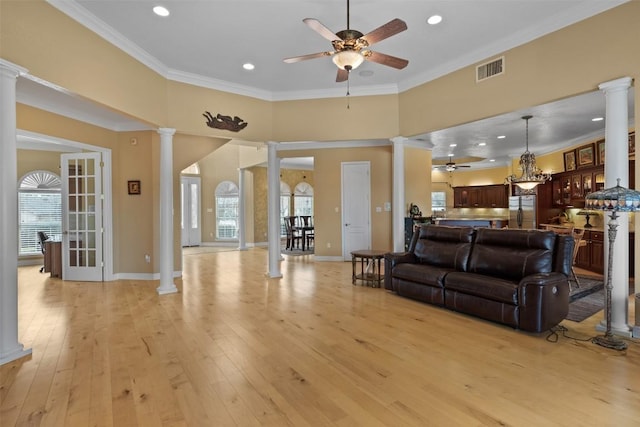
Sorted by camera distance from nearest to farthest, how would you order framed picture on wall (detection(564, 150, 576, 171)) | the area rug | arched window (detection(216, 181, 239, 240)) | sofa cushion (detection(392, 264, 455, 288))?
the area rug < sofa cushion (detection(392, 264, 455, 288)) < framed picture on wall (detection(564, 150, 576, 171)) < arched window (detection(216, 181, 239, 240))

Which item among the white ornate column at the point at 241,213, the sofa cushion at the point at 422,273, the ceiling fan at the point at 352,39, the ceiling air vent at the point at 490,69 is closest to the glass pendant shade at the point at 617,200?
the sofa cushion at the point at 422,273

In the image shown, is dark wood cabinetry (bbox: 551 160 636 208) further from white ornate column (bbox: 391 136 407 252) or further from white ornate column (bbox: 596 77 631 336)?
white ornate column (bbox: 391 136 407 252)

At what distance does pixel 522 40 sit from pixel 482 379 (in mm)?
3986

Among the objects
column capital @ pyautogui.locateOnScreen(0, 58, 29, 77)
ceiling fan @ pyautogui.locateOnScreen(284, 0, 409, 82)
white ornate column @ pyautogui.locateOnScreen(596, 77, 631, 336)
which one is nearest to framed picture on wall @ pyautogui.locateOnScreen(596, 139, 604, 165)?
white ornate column @ pyautogui.locateOnScreen(596, 77, 631, 336)

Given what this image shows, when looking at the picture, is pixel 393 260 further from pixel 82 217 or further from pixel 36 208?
pixel 36 208

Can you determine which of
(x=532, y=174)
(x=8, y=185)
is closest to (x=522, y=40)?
(x=532, y=174)

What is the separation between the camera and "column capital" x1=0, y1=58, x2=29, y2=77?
9.24 feet

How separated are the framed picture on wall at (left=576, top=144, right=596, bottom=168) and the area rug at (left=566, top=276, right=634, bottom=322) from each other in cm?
269

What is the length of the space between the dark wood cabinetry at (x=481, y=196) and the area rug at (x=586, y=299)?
234 inches

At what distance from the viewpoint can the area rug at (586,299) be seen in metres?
4.04

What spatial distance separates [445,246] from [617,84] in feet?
8.44

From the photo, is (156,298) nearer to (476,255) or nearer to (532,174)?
(476,255)

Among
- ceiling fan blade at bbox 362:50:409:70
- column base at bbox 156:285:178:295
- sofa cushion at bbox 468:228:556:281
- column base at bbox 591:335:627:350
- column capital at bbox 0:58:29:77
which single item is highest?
ceiling fan blade at bbox 362:50:409:70

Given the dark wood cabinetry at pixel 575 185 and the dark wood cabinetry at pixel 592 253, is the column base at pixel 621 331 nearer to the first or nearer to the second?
the dark wood cabinetry at pixel 592 253
